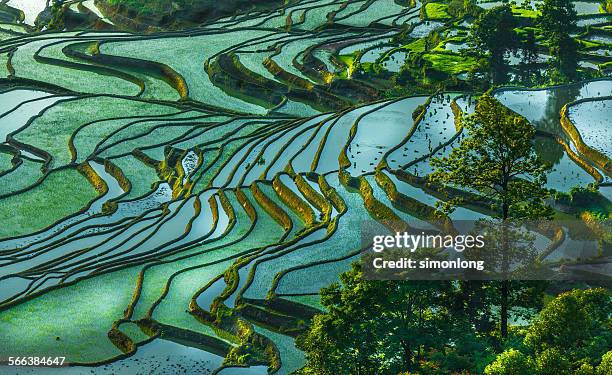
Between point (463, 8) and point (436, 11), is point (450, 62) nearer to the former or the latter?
point (463, 8)

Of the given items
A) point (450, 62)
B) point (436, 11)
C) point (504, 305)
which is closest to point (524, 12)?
point (436, 11)

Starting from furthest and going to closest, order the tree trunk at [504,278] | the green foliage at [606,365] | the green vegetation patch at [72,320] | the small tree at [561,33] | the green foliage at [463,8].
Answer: the green foliage at [463,8], the small tree at [561,33], the green vegetation patch at [72,320], the tree trunk at [504,278], the green foliage at [606,365]

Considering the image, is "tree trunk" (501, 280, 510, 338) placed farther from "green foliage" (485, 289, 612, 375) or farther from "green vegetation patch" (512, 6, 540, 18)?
"green vegetation patch" (512, 6, 540, 18)

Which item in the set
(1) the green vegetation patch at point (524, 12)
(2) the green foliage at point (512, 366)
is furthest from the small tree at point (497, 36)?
(2) the green foliage at point (512, 366)

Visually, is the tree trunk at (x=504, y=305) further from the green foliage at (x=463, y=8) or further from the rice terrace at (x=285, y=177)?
the green foliage at (x=463, y=8)

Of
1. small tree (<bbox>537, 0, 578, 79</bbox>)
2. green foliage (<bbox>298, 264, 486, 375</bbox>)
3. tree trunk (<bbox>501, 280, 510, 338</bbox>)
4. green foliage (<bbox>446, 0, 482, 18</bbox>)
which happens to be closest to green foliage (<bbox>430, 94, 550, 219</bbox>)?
tree trunk (<bbox>501, 280, 510, 338</bbox>)
